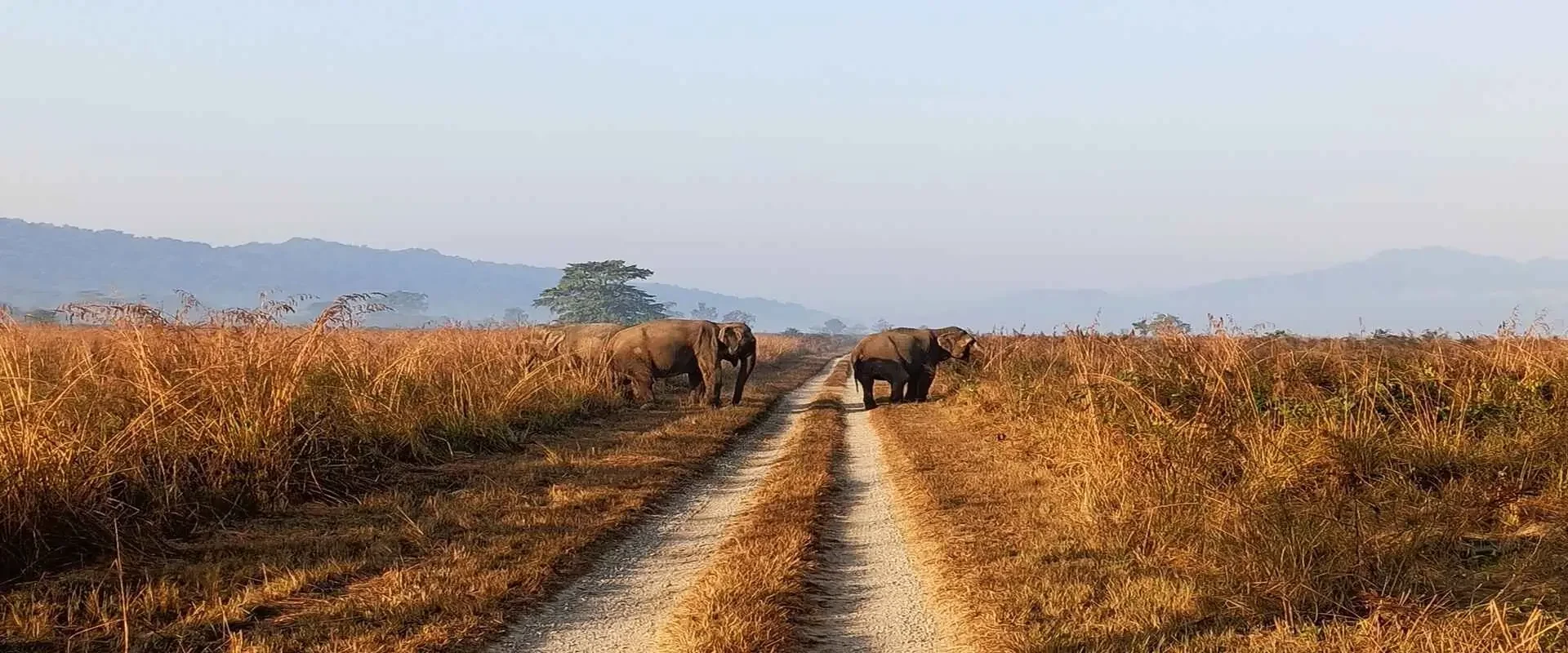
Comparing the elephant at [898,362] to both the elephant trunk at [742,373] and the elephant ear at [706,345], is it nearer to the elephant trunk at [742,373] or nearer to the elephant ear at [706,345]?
the elephant trunk at [742,373]

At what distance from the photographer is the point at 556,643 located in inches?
202

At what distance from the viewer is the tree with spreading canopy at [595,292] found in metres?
99.1

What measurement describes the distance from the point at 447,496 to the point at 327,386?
2.42 m

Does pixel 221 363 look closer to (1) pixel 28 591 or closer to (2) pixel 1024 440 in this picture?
(1) pixel 28 591

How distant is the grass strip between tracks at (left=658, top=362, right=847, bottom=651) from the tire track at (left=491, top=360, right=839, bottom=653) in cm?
16

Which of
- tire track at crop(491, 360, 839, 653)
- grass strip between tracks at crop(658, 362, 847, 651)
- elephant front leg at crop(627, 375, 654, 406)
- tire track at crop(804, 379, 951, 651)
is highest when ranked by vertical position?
elephant front leg at crop(627, 375, 654, 406)

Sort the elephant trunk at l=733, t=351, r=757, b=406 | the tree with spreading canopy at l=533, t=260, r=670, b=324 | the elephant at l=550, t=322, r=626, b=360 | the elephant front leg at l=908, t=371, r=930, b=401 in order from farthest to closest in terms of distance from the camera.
Result: the tree with spreading canopy at l=533, t=260, r=670, b=324 < the elephant front leg at l=908, t=371, r=930, b=401 < the elephant at l=550, t=322, r=626, b=360 < the elephant trunk at l=733, t=351, r=757, b=406

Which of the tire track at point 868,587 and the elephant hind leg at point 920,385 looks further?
the elephant hind leg at point 920,385

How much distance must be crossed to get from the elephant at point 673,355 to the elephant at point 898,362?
3043mm

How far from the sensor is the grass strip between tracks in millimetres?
4965

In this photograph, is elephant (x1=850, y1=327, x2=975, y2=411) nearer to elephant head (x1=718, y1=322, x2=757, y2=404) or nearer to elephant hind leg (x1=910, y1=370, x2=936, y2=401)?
elephant hind leg (x1=910, y1=370, x2=936, y2=401)

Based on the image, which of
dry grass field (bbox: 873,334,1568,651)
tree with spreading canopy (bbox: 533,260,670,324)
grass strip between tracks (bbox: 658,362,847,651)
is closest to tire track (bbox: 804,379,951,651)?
grass strip between tracks (bbox: 658,362,847,651)

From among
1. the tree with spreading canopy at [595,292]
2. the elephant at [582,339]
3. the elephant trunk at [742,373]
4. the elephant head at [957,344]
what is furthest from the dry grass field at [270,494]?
the tree with spreading canopy at [595,292]

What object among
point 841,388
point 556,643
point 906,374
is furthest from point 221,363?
point 841,388
